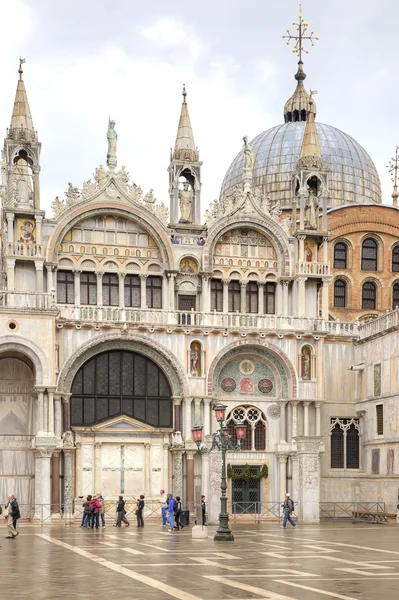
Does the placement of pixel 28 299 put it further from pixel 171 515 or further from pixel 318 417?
pixel 318 417

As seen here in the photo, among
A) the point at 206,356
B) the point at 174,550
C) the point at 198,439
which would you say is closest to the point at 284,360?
the point at 206,356

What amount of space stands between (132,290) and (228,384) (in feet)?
21.7

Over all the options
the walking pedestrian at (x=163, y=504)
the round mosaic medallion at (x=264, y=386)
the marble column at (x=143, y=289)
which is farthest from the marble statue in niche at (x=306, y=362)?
the walking pedestrian at (x=163, y=504)

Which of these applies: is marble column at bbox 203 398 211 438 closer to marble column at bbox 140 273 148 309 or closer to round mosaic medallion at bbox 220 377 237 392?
round mosaic medallion at bbox 220 377 237 392

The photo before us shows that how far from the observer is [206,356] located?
166 ft

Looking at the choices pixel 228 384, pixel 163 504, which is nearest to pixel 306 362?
pixel 228 384

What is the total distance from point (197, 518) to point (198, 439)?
25.3ft

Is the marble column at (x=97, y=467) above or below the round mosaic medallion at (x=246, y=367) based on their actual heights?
below

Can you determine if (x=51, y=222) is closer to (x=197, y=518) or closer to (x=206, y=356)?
(x=206, y=356)

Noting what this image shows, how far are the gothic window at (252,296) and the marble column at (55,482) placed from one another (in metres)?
12.8

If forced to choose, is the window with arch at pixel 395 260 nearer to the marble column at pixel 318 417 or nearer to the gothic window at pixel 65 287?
the marble column at pixel 318 417

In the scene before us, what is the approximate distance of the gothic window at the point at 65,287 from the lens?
169ft

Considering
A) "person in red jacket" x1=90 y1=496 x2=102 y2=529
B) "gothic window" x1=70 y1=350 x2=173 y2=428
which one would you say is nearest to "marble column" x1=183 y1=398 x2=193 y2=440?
"gothic window" x1=70 y1=350 x2=173 y2=428

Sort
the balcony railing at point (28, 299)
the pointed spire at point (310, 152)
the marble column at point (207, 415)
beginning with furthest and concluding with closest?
the pointed spire at point (310, 152) < the marble column at point (207, 415) < the balcony railing at point (28, 299)
